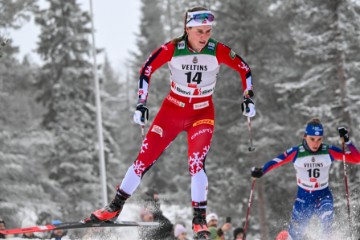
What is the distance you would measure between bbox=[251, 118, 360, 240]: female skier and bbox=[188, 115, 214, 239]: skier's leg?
184 cm

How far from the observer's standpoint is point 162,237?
31.7ft

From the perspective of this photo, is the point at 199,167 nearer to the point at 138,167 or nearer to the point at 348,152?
the point at 138,167

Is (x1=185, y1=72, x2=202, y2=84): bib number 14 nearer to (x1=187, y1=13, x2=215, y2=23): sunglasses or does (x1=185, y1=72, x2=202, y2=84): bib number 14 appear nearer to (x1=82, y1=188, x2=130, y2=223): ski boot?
(x1=187, y1=13, x2=215, y2=23): sunglasses

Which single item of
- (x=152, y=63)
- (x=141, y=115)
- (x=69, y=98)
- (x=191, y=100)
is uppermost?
(x=69, y=98)

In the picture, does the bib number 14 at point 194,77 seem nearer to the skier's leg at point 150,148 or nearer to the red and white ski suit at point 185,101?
the red and white ski suit at point 185,101

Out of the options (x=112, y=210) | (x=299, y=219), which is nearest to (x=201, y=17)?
(x=112, y=210)

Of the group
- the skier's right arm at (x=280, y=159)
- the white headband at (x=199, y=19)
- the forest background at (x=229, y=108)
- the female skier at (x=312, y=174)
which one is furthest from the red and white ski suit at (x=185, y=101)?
the forest background at (x=229, y=108)

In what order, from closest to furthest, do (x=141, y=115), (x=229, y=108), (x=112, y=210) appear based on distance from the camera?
(x=141, y=115), (x=112, y=210), (x=229, y=108)

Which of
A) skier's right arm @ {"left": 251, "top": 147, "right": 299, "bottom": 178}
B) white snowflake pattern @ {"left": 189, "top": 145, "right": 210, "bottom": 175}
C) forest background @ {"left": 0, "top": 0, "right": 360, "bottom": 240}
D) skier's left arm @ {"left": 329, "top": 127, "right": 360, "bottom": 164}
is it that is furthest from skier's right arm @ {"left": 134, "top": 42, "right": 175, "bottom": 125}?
forest background @ {"left": 0, "top": 0, "right": 360, "bottom": 240}

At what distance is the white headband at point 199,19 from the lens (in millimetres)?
6234

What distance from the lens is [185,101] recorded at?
257 inches

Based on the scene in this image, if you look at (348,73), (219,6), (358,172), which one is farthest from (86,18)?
(358,172)

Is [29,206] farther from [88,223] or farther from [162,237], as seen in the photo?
[88,223]

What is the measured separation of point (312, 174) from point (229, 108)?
59.7 ft
